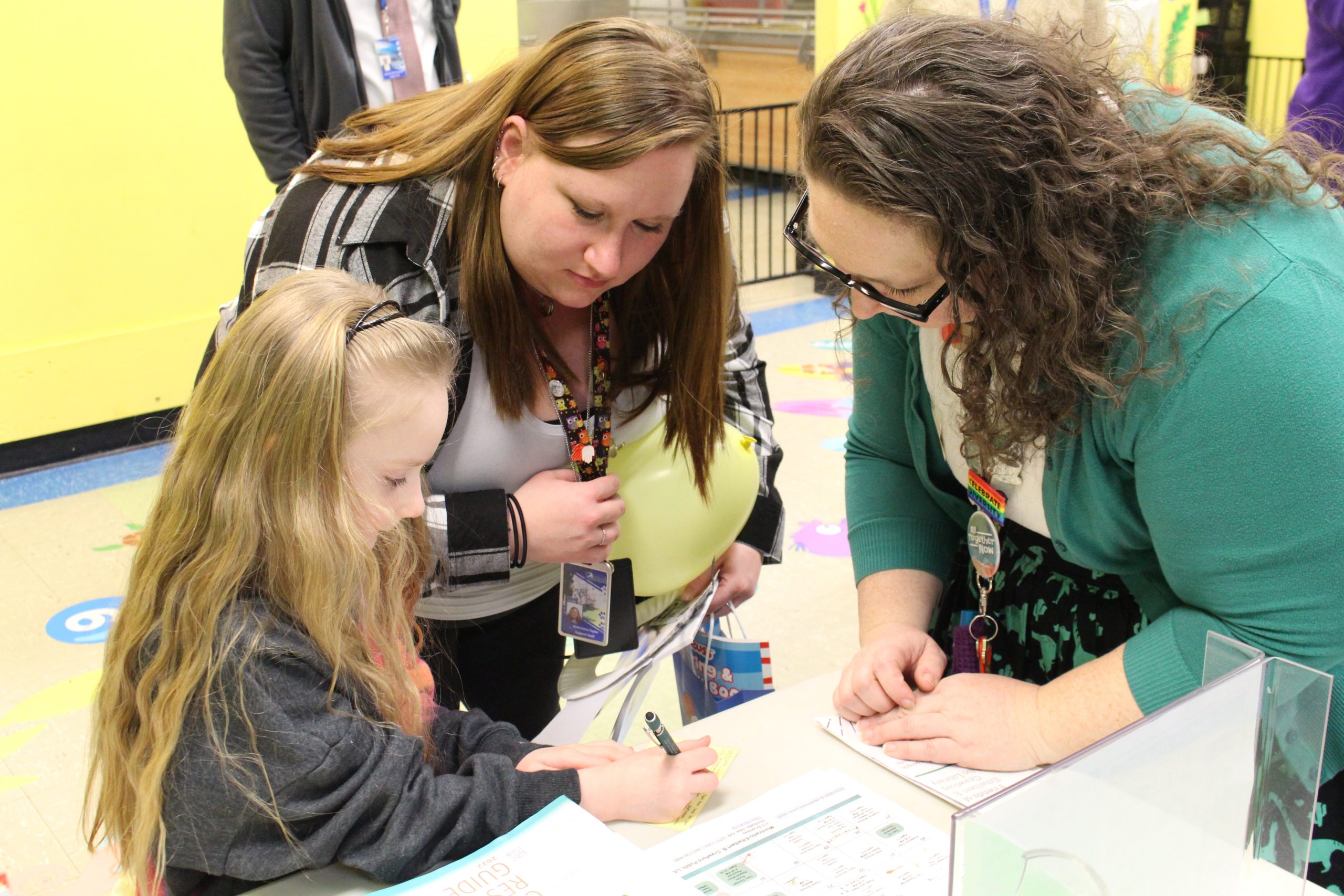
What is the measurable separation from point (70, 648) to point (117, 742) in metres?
1.98

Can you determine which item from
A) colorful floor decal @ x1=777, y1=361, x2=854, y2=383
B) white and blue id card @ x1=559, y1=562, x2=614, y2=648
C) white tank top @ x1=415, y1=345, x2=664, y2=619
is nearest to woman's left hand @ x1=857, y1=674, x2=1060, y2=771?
white and blue id card @ x1=559, y1=562, x2=614, y2=648

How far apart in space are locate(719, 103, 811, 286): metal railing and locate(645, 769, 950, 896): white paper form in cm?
380

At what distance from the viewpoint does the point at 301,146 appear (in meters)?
3.21

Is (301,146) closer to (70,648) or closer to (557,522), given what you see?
(70,648)

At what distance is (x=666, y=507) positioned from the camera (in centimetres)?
152

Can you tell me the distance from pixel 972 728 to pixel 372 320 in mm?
744

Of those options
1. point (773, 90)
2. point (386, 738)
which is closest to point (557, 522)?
point (386, 738)

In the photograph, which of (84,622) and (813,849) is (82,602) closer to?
(84,622)

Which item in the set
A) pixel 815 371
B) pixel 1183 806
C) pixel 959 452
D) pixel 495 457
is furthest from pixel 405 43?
pixel 1183 806

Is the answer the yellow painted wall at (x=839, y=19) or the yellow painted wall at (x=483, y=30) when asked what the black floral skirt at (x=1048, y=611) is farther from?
the yellow painted wall at (x=839, y=19)

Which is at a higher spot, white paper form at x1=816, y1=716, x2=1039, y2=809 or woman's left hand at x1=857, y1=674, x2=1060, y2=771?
woman's left hand at x1=857, y1=674, x2=1060, y2=771

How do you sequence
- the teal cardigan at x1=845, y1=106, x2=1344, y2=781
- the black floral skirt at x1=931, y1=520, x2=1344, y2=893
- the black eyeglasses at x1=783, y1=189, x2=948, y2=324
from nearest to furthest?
the teal cardigan at x1=845, y1=106, x2=1344, y2=781 < the black eyeglasses at x1=783, y1=189, x2=948, y2=324 < the black floral skirt at x1=931, y1=520, x2=1344, y2=893

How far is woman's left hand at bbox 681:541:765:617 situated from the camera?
1.65 meters

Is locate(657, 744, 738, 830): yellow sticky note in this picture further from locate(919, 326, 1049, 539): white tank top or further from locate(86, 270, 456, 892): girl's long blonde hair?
locate(919, 326, 1049, 539): white tank top
